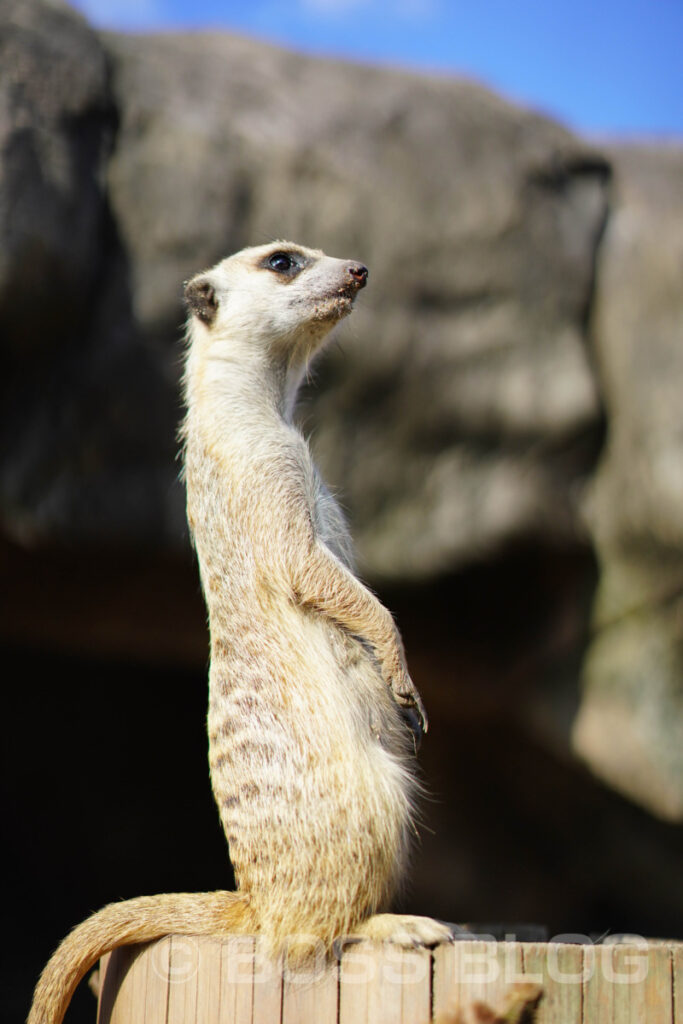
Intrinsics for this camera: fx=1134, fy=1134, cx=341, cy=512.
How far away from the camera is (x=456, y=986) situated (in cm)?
201

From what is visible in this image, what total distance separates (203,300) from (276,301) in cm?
20

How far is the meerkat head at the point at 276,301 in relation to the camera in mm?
2943

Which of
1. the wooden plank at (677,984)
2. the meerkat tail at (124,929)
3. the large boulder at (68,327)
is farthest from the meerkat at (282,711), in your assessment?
the large boulder at (68,327)

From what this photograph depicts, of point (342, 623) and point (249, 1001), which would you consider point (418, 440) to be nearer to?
point (342, 623)

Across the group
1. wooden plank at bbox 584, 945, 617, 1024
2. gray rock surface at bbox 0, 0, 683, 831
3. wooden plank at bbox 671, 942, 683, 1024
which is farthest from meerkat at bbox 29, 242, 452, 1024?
gray rock surface at bbox 0, 0, 683, 831

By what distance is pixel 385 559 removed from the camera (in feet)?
17.0

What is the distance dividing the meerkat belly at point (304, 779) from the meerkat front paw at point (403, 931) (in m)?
0.04

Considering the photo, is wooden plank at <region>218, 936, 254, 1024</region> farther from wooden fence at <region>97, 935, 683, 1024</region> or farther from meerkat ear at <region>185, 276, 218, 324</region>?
meerkat ear at <region>185, 276, 218, 324</region>

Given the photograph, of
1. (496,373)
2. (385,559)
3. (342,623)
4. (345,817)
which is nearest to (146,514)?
(385,559)

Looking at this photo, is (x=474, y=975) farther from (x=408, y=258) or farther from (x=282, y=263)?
(x=408, y=258)

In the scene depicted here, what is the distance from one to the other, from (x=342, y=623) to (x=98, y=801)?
16.7ft

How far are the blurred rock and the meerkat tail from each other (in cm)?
333

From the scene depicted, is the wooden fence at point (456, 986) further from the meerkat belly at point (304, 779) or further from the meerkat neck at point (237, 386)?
the meerkat neck at point (237, 386)

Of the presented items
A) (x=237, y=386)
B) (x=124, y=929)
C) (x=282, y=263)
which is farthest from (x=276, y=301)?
(x=124, y=929)
